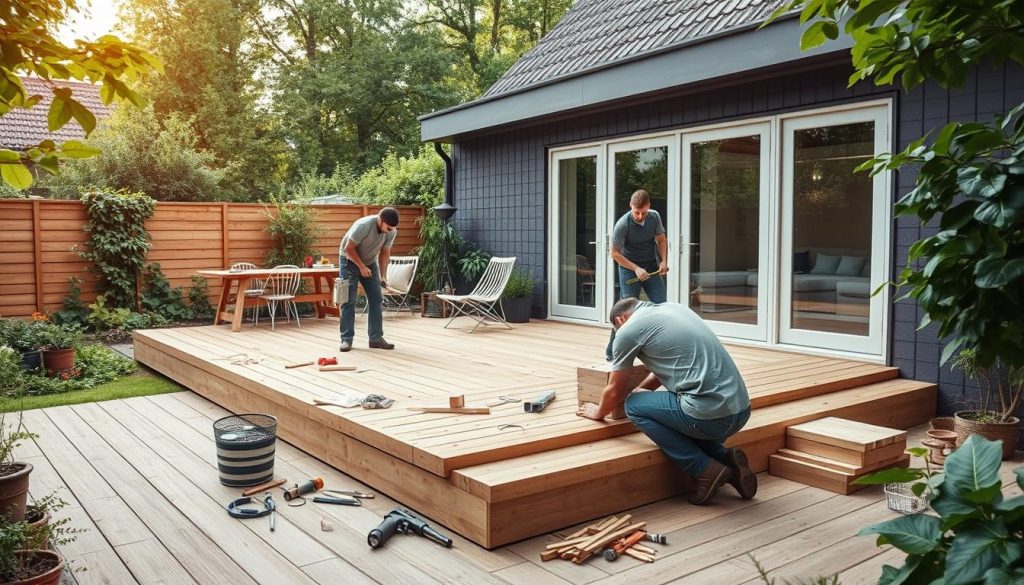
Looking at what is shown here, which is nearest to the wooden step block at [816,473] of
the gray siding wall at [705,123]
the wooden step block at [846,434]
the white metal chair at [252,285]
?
the wooden step block at [846,434]

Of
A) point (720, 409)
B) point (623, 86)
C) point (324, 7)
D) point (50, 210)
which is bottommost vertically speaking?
point (720, 409)

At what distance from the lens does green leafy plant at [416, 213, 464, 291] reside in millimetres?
10281

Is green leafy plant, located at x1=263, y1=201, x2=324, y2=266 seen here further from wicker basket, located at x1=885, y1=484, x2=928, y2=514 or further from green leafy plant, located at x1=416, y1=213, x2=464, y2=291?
wicker basket, located at x1=885, y1=484, x2=928, y2=514

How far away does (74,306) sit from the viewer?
9359mm

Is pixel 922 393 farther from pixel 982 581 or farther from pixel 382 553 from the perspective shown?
pixel 982 581

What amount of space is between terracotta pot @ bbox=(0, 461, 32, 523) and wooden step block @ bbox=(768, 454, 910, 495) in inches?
146

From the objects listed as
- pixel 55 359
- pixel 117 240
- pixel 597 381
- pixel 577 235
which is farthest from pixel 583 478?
pixel 117 240

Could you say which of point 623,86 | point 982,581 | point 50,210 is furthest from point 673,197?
point 50,210

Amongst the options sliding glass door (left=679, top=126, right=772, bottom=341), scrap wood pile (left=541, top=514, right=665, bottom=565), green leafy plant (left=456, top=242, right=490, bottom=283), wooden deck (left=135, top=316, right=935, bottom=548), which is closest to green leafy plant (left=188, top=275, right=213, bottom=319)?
wooden deck (left=135, top=316, right=935, bottom=548)

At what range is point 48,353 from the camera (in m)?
7.06

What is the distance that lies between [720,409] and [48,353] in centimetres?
629

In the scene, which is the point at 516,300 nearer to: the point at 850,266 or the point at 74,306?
A: the point at 850,266

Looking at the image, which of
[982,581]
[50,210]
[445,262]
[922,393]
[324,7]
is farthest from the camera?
[324,7]

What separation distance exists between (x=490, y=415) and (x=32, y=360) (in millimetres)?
5065
